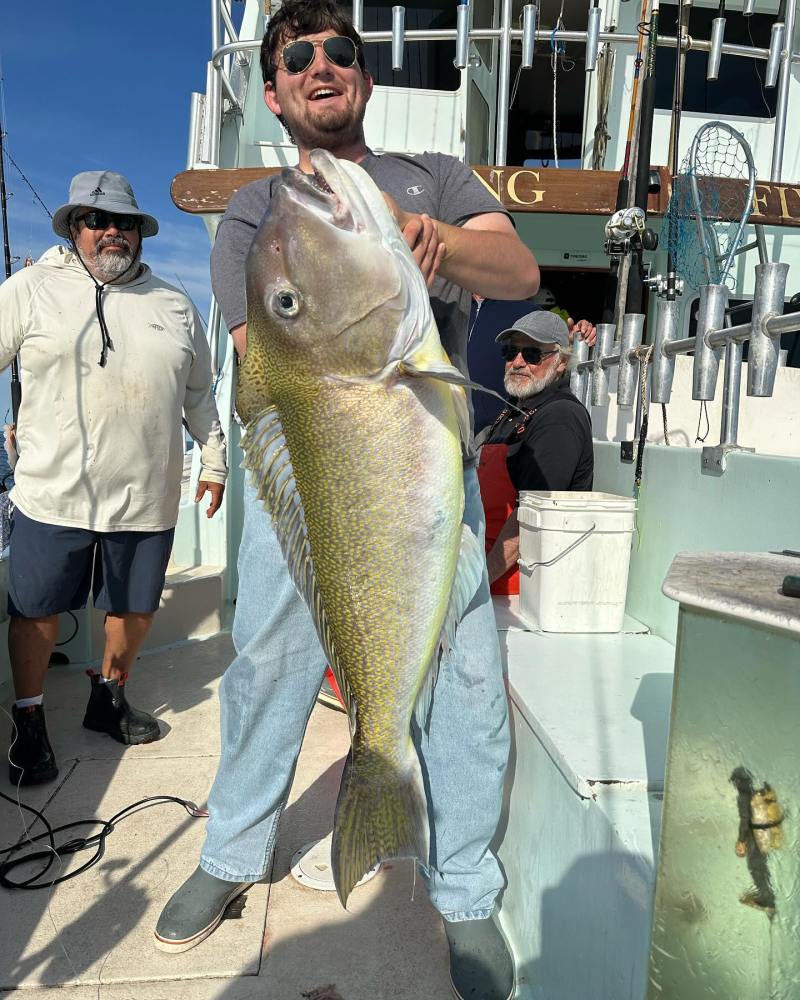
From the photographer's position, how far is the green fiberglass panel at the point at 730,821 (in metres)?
0.98

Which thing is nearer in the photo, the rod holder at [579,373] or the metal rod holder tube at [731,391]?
the metal rod holder tube at [731,391]

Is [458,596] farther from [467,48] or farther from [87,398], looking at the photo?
[467,48]

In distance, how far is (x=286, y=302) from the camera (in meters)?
1.38

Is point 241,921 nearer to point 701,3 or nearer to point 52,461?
point 52,461

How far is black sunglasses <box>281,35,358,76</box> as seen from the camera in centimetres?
167

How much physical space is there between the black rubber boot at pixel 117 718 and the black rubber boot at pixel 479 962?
6.42ft

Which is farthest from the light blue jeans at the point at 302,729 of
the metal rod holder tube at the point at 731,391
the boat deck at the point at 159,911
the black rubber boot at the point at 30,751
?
the black rubber boot at the point at 30,751

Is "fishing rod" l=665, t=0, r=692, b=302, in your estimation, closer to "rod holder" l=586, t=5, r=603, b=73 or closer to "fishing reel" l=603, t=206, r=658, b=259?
"fishing reel" l=603, t=206, r=658, b=259

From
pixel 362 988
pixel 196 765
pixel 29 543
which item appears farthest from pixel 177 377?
pixel 362 988

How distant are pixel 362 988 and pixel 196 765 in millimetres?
1460

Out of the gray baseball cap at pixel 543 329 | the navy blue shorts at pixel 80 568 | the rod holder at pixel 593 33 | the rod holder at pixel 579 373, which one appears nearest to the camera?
the navy blue shorts at pixel 80 568

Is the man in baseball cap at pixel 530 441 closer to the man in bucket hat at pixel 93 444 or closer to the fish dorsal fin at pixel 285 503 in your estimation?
the man in bucket hat at pixel 93 444

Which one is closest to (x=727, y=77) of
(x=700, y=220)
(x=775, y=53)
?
(x=775, y=53)

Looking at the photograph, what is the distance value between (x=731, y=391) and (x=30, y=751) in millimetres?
3013
